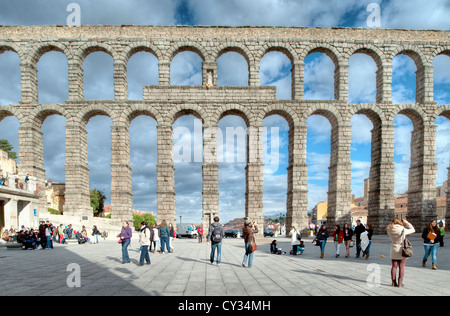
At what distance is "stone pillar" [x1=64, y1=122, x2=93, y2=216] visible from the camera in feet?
84.7

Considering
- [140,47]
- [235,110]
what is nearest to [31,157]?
[140,47]

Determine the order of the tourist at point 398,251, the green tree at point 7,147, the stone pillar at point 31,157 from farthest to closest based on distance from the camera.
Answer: the green tree at point 7,147, the stone pillar at point 31,157, the tourist at point 398,251

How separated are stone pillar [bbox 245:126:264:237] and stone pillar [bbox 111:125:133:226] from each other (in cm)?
1190

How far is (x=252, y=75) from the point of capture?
2777 cm

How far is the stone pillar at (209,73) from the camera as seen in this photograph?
2761 cm

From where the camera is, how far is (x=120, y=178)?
1024 inches

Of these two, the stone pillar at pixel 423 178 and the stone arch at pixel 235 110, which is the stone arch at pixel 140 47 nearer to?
the stone arch at pixel 235 110

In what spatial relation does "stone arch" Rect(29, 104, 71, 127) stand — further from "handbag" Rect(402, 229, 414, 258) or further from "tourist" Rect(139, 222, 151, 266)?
"handbag" Rect(402, 229, 414, 258)

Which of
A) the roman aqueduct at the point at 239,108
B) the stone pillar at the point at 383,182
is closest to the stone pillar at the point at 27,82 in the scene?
the roman aqueduct at the point at 239,108

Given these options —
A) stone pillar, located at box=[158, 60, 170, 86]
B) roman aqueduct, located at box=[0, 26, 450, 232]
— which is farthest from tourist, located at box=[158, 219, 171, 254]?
stone pillar, located at box=[158, 60, 170, 86]

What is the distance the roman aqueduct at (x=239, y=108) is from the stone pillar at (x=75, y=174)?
0.33ft

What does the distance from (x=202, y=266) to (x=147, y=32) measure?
2636 cm

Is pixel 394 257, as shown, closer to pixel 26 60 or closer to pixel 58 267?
pixel 58 267

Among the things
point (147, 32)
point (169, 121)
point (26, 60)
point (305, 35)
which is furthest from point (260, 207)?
point (26, 60)
